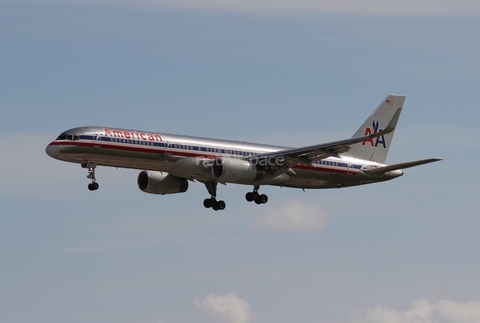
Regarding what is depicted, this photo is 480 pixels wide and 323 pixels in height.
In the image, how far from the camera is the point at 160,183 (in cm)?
7238

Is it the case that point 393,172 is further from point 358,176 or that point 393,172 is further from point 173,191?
point 173,191

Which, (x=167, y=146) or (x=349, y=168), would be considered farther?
(x=349, y=168)

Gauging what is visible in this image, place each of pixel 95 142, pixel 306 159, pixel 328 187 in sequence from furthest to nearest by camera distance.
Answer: pixel 328 187
pixel 306 159
pixel 95 142

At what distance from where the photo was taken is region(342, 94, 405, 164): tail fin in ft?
248

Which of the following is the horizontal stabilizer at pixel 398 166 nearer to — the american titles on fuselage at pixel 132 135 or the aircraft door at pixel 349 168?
the aircraft door at pixel 349 168

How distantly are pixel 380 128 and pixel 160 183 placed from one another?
1867 centimetres

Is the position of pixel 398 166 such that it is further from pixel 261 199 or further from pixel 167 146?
pixel 167 146

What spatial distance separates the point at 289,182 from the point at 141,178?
11239mm

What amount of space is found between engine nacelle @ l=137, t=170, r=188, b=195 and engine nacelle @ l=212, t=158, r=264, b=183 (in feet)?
22.1

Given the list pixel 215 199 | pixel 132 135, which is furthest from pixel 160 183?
pixel 132 135

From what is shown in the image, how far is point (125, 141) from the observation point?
64625 millimetres

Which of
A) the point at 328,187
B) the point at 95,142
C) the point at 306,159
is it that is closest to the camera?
the point at 95,142

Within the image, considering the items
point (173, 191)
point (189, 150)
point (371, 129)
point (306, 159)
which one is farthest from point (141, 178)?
point (371, 129)

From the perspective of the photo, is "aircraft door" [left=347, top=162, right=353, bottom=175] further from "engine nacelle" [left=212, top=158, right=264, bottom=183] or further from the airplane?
"engine nacelle" [left=212, top=158, right=264, bottom=183]
